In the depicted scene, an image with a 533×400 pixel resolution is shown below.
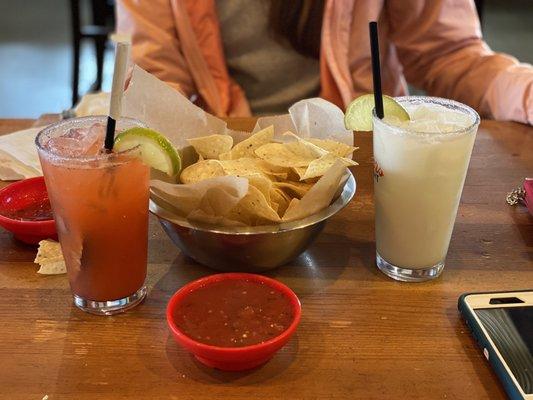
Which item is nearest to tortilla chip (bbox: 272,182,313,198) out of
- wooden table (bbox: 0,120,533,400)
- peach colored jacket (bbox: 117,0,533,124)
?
wooden table (bbox: 0,120,533,400)

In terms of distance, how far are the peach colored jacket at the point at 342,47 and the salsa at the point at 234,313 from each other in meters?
1.04

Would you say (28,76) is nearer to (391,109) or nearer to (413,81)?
(413,81)

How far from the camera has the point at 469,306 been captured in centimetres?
92

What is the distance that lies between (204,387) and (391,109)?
478mm

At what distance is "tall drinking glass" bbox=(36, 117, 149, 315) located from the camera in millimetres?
856

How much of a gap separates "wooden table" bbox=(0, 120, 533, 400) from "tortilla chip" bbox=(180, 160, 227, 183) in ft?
0.46

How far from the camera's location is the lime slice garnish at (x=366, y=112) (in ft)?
3.18

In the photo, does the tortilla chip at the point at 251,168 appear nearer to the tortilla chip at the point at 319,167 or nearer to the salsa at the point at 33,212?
the tortilla chip at the point at 319,167

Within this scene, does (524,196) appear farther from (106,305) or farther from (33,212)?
(33,212)

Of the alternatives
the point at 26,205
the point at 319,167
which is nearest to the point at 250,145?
the point at 319,167

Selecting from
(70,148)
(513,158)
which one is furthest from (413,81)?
(70,148)

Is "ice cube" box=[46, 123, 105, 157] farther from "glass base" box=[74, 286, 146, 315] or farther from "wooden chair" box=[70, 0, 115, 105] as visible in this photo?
"wooden chair" box=[70, 0, 115, 105]

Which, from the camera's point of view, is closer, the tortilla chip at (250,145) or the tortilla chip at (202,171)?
the tortilla chip at (202,171)

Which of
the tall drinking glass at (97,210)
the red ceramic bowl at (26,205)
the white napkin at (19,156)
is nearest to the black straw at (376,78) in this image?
the tall drinking glass at (97,210)
